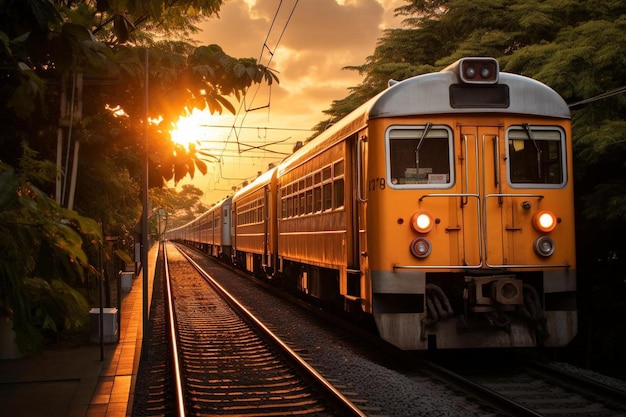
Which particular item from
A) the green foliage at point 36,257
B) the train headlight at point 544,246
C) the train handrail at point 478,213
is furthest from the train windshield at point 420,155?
the green foliage at point 36,257

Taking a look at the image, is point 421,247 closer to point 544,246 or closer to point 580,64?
point 544,246

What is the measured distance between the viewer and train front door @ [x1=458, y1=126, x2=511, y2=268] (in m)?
7.92

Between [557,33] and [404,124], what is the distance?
7546mm

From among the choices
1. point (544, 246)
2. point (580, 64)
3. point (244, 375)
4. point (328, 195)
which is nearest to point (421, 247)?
point (544, 246)

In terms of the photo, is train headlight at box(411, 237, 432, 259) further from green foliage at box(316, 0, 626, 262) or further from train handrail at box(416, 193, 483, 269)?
green foliage at box(316, 0, 626, 262)

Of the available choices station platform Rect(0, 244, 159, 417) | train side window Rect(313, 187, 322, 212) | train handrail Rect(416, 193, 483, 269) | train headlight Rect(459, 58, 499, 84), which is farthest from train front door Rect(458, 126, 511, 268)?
station platform Rect(0, 244, 159, 417)

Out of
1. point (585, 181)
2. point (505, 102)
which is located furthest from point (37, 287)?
point (585, 181)

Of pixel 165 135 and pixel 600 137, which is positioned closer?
pixel 165 135

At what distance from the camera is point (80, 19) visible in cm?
414

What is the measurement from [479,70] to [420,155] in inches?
47.6

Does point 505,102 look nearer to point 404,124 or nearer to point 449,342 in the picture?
point 404,124

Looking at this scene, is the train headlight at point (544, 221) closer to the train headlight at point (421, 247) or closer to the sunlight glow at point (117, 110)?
the train headlight at point (421, 247)

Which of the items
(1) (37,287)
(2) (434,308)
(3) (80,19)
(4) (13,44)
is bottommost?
(2) (434,308)

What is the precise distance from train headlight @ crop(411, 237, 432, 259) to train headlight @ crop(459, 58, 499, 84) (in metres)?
1.91
